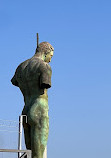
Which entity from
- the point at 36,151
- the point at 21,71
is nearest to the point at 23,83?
the point at 21,71

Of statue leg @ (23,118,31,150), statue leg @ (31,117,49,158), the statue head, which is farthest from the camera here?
the statue head

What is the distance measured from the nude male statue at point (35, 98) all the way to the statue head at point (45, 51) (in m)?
0.09

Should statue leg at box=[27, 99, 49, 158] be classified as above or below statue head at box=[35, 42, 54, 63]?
below

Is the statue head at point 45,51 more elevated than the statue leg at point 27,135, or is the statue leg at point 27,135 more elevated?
the statue head at point 45,51

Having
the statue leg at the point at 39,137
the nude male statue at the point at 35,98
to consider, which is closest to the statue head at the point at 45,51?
the nude male statue at the point at 35,98

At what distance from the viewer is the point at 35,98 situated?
23.4 ft

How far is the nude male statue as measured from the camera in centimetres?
694

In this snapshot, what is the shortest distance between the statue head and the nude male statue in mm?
88

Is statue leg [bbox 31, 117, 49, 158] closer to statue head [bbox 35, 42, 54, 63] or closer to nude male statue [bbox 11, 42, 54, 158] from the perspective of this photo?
nude male statue [bbox 11, 42, 54, 158]

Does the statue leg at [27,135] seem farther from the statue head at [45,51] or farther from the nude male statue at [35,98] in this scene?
the statue head at [45,51]

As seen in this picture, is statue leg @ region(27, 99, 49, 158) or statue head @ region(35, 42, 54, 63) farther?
statue head @ region(35, 42, 54, 63)

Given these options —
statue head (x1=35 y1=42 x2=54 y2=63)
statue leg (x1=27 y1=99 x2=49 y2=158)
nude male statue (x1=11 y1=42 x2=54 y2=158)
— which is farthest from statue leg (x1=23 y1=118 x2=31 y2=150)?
statue head (x1=35 y1=42 x2=54 y2=63)

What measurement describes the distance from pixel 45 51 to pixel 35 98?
109cm

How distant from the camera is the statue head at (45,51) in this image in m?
7.68
